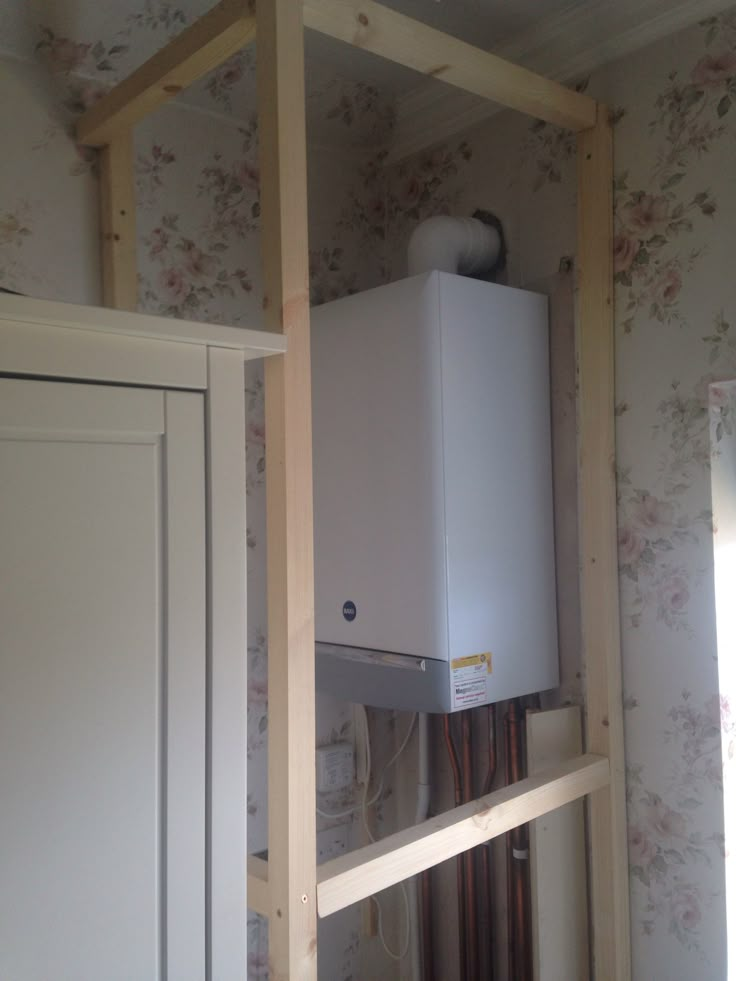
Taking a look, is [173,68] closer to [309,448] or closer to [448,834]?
[309,448]

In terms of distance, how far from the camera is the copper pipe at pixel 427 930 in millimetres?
1735

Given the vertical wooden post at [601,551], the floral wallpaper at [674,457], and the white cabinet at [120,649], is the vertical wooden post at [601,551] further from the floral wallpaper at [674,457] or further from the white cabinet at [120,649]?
the white cabinet at [120,649]

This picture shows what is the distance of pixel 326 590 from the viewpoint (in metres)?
1.51

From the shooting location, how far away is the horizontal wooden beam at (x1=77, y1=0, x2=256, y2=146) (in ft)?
3.62

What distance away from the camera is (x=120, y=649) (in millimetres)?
778

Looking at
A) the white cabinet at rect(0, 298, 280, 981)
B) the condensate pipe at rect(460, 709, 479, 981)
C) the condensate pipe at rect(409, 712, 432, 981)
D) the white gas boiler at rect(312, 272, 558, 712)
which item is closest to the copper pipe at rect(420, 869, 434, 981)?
the condensate pipe at rect(409, 712, 432, 981)

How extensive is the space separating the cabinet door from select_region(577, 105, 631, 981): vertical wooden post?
32.6 inches

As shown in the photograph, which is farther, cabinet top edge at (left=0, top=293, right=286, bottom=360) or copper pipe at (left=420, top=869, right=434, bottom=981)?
copper pipe at (left=420, top=869, right=434, bottom=981)

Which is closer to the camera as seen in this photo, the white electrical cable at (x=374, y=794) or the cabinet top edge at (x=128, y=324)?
the cabinet top edge at (x=128, y=324)

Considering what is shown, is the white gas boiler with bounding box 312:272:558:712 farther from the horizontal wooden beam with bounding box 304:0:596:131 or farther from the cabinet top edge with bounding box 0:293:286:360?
the cabinet top edge with bounding box 0:293:286:360

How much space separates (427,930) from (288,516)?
1200 mm

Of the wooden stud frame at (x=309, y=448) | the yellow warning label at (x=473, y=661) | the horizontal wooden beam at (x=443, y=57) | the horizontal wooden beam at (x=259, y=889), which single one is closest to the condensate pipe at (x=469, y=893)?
the wooden stud frame at (x=309, y=448)

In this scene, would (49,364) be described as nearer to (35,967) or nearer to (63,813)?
(63,813)

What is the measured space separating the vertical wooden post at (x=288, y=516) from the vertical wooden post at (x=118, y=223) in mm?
513
